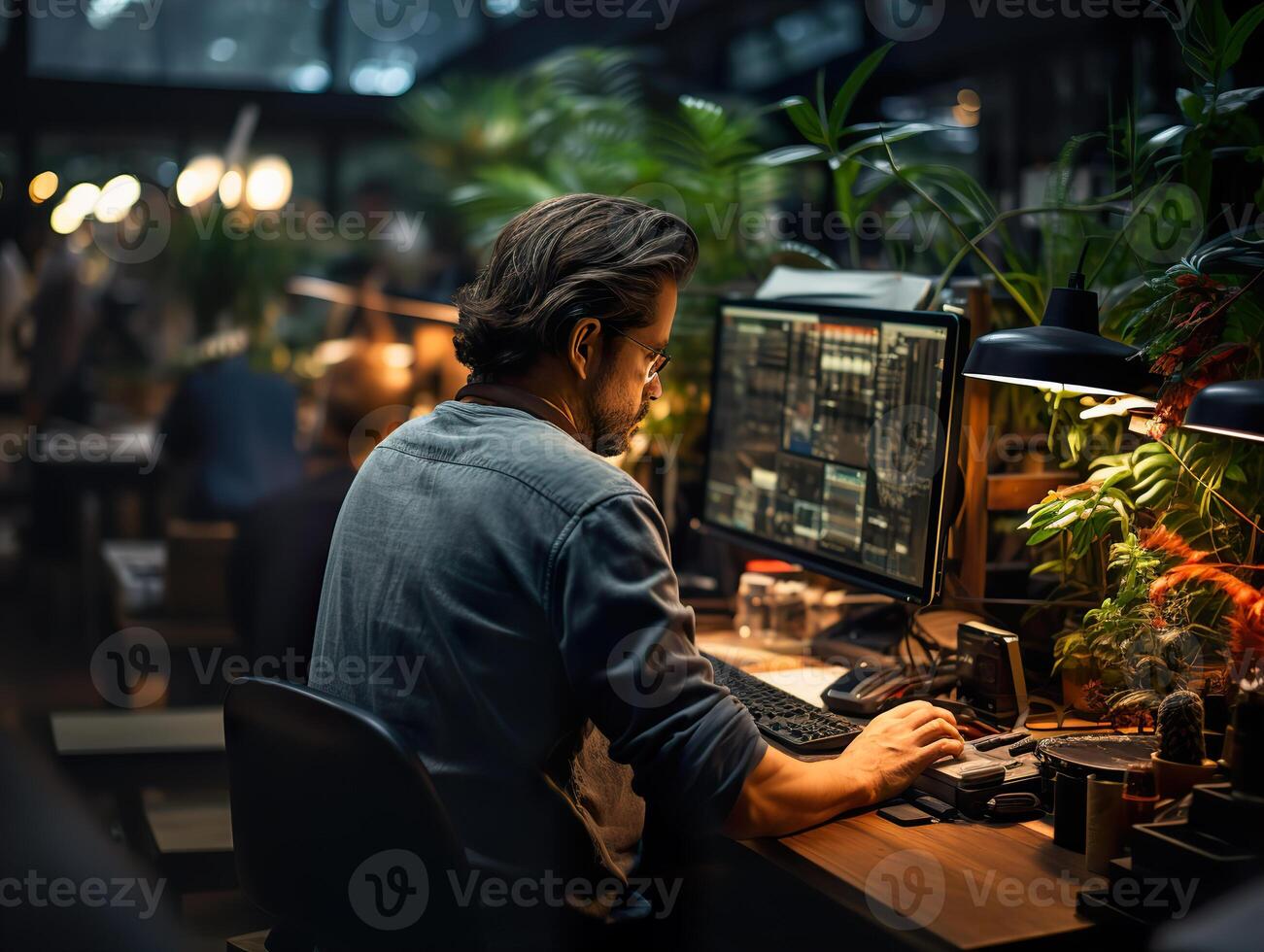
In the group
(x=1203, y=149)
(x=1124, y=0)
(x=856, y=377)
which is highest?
(x=1124, y=0)

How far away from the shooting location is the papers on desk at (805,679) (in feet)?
6.34

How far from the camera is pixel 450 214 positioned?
6.79 m

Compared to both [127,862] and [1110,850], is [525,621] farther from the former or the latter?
[127,862]

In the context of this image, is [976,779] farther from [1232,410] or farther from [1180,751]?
[1232,410]

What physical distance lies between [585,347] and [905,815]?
683 mm

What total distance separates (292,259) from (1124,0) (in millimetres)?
3905

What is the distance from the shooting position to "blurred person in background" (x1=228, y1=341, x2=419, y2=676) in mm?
2865

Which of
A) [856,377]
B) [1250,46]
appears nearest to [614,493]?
[856,377]

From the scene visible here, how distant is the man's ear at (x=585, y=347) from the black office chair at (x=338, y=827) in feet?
1.64

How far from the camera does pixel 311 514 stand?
2941 mm

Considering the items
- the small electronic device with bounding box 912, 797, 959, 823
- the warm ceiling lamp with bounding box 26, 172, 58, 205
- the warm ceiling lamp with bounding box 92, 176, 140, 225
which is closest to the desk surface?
the small electronic device with bounding box 912, 797, 959, 823

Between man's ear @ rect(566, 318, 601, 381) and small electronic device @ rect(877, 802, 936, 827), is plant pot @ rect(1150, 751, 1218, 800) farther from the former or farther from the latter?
man's ear @ rect(566, 318, 601, 381)

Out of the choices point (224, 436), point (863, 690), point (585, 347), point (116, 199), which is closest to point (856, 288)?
point (863, 690)

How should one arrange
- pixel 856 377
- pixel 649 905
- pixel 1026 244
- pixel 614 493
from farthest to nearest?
pixel 1026 244, pixel 856 377, pixel 649 905, pixel 614 493
